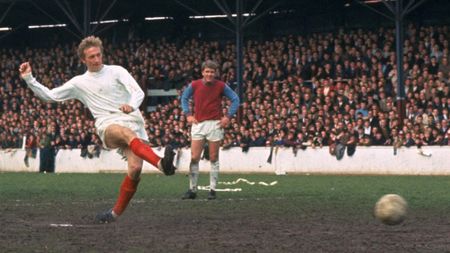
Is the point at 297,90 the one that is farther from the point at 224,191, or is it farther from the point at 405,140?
the point at 224,191

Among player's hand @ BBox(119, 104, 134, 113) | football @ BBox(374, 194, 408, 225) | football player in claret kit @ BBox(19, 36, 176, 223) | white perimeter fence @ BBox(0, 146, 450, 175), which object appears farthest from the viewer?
white perimeter fence @ BBox(0, 146, 450, 175)

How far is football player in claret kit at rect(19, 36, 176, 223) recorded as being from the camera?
11148 mm

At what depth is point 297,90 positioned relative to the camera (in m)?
31.9

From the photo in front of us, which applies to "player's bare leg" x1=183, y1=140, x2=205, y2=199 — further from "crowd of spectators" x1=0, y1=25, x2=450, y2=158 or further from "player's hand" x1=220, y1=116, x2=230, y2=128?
"crowd of spectators" x1=0, y1=25, x2=450, y2=158

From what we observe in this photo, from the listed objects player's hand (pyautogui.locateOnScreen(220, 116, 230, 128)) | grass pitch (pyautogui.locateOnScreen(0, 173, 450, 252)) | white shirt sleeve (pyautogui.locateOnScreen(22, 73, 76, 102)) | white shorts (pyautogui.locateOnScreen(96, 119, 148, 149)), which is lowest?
grass pitch (pyautogui.locateOnScreen(0, 173, 450, 252))

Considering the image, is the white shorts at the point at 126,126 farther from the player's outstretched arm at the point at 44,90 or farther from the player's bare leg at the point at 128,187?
the player's outstretched arm at the point at 44,90

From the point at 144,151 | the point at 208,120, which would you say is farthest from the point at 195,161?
the point at 144,151

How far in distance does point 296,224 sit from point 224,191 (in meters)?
7.32

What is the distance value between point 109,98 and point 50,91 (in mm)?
645

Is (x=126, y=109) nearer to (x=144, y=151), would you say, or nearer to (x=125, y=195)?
(x=144, y=151)

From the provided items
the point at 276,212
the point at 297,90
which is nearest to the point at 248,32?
the point at 297,90

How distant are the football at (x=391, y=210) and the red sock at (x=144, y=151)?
90.6 inches

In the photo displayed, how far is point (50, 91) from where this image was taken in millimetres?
11320

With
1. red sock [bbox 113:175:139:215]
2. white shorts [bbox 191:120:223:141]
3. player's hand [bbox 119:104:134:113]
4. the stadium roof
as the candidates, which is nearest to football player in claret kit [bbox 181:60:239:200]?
white shorts [bbox 191:120:223:141]
